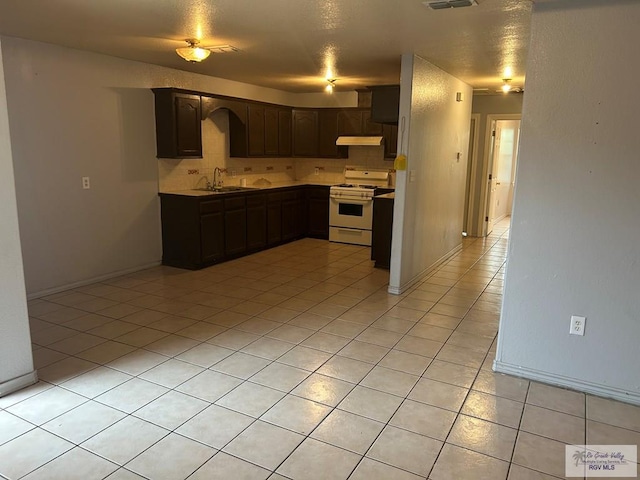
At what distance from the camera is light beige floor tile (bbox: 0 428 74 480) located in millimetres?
2119

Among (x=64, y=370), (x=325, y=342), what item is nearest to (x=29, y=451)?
(x=64, y=370)

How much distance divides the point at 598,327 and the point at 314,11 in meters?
2.69

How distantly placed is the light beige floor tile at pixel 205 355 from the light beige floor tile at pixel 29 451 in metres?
1.00

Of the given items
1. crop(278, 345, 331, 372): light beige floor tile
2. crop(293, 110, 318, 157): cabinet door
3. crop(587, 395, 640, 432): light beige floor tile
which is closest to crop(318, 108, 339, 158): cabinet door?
crop(293, 110, 318, 157): cabinet door

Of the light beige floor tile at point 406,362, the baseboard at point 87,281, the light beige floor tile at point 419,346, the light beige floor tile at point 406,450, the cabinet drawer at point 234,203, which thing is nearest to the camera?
the light beige floor tile at point 406,450

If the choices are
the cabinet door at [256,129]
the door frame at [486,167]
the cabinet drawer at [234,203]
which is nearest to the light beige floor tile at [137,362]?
the cabinet drawer at [234,203]

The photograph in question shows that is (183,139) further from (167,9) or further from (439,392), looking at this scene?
(439,392)

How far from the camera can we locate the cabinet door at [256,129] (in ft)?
21.9

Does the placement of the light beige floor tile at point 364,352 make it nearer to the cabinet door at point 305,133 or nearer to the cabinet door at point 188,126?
the cabinet door at point 188,126

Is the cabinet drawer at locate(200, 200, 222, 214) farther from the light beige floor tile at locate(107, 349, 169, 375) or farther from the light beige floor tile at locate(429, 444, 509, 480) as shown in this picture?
the light beige floor tile at locate(429, 444, 509, 480)

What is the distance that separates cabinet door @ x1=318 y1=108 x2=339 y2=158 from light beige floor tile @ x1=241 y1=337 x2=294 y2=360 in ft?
15.3

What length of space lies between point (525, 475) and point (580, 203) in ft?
5.18

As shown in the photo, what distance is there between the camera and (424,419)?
8.41 ft

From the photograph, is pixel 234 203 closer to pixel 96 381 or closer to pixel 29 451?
pixel 96 381
